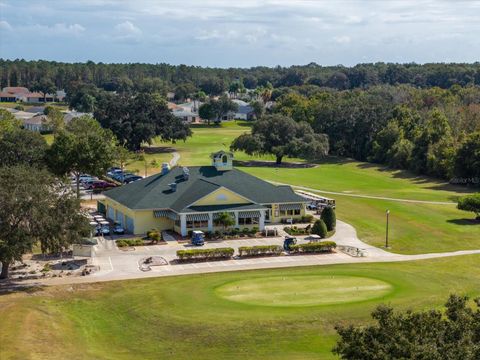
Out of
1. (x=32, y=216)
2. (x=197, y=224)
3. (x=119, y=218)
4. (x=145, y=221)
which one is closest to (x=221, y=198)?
(x=197, y=224)

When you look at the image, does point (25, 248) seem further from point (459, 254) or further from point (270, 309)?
point (459, 254)

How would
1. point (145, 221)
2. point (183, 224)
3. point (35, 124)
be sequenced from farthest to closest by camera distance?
point (35, 124)
point (145, 221)
point (183, 224)

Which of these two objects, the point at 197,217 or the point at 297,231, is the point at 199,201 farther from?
the point at 297,231

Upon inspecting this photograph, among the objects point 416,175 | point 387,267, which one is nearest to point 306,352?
point 387,267

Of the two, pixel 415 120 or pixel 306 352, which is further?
pixel 415 120

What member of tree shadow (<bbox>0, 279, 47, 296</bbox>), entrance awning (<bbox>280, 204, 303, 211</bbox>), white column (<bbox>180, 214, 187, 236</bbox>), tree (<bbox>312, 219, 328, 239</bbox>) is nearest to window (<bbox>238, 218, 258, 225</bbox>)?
entrance awning (<bbox>280, 204, 303, 211</bbox>)

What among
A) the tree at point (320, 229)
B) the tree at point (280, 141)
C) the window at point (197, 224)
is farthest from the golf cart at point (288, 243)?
the tree at point (280, 141)

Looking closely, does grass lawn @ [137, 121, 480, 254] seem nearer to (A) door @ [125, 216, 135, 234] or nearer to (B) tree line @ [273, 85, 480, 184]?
(B) tree line @ [273, 85, 480, 184]
